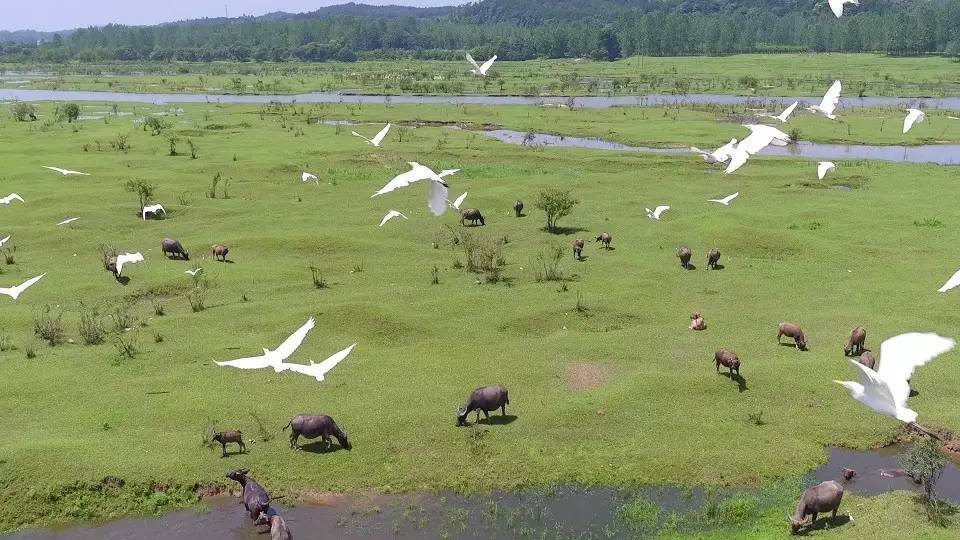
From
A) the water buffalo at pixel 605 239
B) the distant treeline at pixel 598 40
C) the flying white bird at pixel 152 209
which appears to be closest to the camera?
the water buffalo at pixel 605 239

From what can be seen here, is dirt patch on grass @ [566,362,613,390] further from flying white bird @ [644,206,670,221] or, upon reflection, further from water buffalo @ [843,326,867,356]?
flying white bird @ [644,206,670,221]

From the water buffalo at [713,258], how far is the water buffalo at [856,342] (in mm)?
6342

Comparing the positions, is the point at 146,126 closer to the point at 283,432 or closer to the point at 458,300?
the point at 458,300

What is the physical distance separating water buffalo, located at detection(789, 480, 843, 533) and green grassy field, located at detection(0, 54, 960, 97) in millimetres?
69540

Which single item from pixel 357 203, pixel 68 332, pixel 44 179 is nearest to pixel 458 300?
pixel 68 332

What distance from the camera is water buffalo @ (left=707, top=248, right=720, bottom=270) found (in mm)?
22953

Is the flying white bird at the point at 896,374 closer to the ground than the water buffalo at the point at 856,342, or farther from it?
farther from it

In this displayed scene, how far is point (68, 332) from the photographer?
60.1ft

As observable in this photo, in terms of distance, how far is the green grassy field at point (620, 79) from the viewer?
3322 inches

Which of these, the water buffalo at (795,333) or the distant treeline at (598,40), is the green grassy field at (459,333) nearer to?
the water buffalo at (795,333)

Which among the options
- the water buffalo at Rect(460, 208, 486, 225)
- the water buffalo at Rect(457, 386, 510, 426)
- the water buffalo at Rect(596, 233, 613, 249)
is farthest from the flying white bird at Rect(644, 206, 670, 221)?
the water buffalo at Rect(457, 386, 510, 426)

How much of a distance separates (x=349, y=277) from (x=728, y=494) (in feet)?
43.4

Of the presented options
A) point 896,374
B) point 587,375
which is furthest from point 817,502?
point 587,375

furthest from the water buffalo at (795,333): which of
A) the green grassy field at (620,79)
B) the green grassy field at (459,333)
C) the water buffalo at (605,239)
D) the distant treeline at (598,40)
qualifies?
the distant treeline at (598,40)
